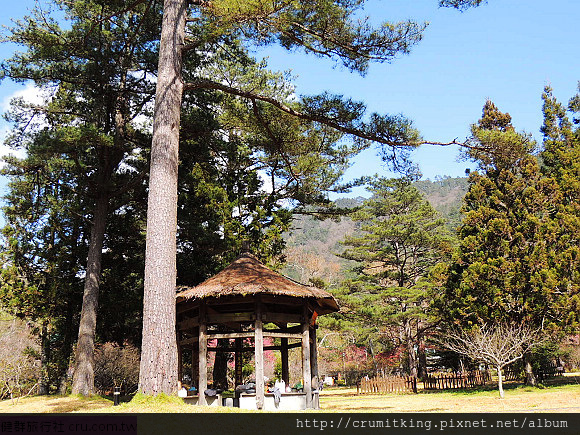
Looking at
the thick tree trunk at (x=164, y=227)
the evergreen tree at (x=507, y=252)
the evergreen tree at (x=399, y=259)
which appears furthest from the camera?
the evergreen tree at (x=399, y=259)

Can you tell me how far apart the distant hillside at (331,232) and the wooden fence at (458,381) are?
13.7 m

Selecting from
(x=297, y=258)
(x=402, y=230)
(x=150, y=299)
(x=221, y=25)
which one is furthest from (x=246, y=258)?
(x=297, y=258)

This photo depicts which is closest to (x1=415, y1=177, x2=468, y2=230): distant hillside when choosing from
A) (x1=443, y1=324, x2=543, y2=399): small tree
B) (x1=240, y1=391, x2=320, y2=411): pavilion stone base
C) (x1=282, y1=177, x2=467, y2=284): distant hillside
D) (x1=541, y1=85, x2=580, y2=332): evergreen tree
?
(x1=282, y1=177, x2=467, y2=284): distant hillside

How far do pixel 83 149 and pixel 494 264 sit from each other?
→ 16.5m

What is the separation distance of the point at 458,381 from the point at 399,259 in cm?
796

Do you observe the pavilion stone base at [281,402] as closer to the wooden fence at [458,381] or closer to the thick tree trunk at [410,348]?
the wooden fence at [458,381]

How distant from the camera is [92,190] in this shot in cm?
1563

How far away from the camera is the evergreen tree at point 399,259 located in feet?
80.4

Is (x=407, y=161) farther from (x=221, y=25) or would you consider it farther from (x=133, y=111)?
(x=133, y=111)

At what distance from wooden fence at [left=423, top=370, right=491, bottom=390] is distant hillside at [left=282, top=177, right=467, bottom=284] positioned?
13671mm

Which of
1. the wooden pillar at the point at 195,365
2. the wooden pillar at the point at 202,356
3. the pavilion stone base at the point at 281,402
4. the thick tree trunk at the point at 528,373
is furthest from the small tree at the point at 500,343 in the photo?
the wooden pillar at the point at 202,356

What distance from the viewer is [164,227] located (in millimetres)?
7906

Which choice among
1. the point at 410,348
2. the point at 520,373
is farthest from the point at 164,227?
the point at 520,373

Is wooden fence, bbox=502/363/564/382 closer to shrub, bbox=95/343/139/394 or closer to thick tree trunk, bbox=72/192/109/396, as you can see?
shrub, bbox=95/343/139/394
